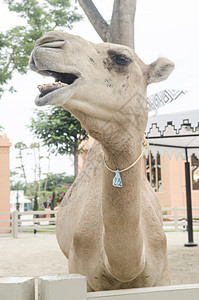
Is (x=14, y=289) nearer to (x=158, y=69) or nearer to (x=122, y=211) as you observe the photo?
(x=122, y=211)

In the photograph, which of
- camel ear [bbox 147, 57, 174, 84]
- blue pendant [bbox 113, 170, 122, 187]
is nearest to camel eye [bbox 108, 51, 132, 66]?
camel ear [bbox 147, 57, 174, 84]

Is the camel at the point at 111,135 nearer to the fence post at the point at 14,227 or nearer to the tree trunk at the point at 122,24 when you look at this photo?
the tree trunk at the point at 122,24

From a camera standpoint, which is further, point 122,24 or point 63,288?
point 122,24

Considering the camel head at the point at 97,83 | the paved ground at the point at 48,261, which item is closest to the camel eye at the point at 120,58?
the camel head at the point at 97,83

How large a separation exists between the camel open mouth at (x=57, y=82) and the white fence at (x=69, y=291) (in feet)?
2.49

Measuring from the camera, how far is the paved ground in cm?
611

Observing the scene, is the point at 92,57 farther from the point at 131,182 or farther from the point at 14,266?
the point at 14,266

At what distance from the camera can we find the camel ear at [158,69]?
7.63 ft

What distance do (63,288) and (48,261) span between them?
643 cm

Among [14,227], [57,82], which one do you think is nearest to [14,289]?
[57,82]

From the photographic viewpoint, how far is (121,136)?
2021 millimetres

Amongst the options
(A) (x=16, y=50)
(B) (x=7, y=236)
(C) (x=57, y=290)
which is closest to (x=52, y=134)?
(B) (x=7, y=236)

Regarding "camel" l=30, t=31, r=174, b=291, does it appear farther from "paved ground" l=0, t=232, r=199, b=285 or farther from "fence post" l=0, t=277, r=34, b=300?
"paved ground" l=0, t=232, r=199, b=285

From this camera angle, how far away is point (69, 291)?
1.52m
